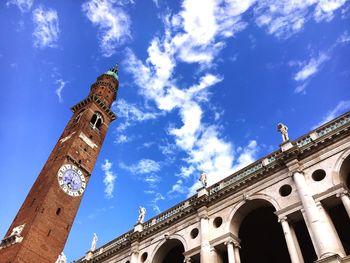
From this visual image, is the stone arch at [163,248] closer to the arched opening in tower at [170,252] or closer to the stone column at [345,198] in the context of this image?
the arched opening in tower at [170,252]

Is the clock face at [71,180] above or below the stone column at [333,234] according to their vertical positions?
above

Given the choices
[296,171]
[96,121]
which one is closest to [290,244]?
[296,171]

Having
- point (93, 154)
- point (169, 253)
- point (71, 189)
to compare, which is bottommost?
point (169, 253)

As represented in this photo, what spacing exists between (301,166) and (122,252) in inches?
654

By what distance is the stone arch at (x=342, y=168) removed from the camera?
67.7ft

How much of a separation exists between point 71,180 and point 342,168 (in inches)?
1165

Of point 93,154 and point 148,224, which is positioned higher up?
point 93,154

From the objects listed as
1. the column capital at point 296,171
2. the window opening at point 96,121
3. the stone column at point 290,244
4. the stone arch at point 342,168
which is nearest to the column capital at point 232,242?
the stone column at point 290,244

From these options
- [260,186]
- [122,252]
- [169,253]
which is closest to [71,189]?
[122,252]

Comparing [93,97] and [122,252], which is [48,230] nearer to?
[122,252]

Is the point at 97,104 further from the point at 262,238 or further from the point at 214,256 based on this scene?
the point at 214,256

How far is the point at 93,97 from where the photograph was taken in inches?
1982

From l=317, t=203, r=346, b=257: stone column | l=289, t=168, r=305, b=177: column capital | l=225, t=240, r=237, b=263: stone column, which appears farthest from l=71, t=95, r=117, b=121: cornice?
l=317, t=203, r=346, b=257: stone column

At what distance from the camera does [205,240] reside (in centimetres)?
2450
